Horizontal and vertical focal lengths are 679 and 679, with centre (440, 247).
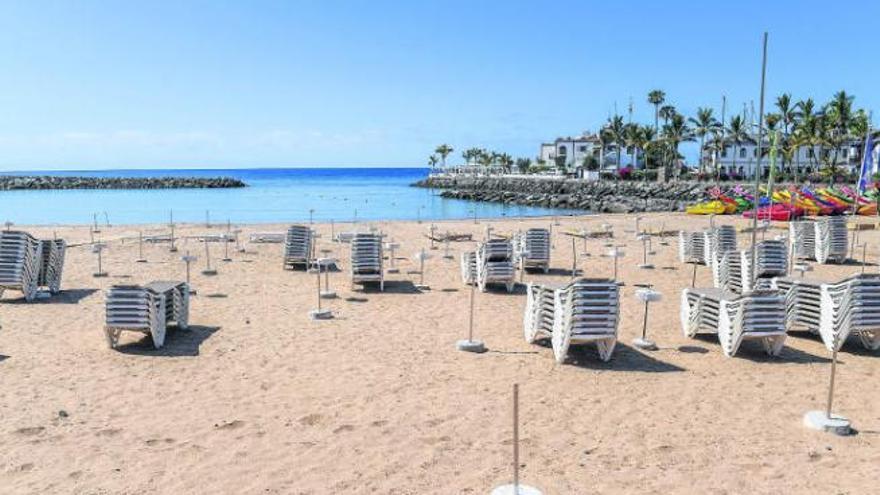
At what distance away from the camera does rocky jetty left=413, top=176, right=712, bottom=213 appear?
50094 mm

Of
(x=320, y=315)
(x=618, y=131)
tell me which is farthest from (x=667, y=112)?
(x=320, y=315)

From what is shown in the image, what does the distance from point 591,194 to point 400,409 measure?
6167 centimetres

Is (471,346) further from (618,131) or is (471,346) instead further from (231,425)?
(618,131)

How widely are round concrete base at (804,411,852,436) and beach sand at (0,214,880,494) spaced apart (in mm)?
97

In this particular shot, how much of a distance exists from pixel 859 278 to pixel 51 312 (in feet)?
39.1

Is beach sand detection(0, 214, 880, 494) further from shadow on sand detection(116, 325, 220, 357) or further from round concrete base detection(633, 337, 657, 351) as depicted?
round concrete base detection(633, 337, 657, 351)

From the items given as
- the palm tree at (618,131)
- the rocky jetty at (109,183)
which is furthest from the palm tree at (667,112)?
the rocky jetty at (109,183)

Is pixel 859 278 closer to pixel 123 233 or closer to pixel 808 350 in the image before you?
pixel 808 350

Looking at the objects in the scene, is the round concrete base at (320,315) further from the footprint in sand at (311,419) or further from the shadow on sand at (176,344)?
the footprint in sand at (311,419)

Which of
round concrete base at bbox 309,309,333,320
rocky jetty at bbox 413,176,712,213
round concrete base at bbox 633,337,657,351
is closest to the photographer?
round concrete base at bbox 633,337,657,351

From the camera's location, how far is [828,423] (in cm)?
613

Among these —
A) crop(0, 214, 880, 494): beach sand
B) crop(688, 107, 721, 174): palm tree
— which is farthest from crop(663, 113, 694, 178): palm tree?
crop(0, 214, 880, 494): beach sand

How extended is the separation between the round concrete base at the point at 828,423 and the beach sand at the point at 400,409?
0.10m

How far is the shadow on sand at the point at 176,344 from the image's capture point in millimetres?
8641
